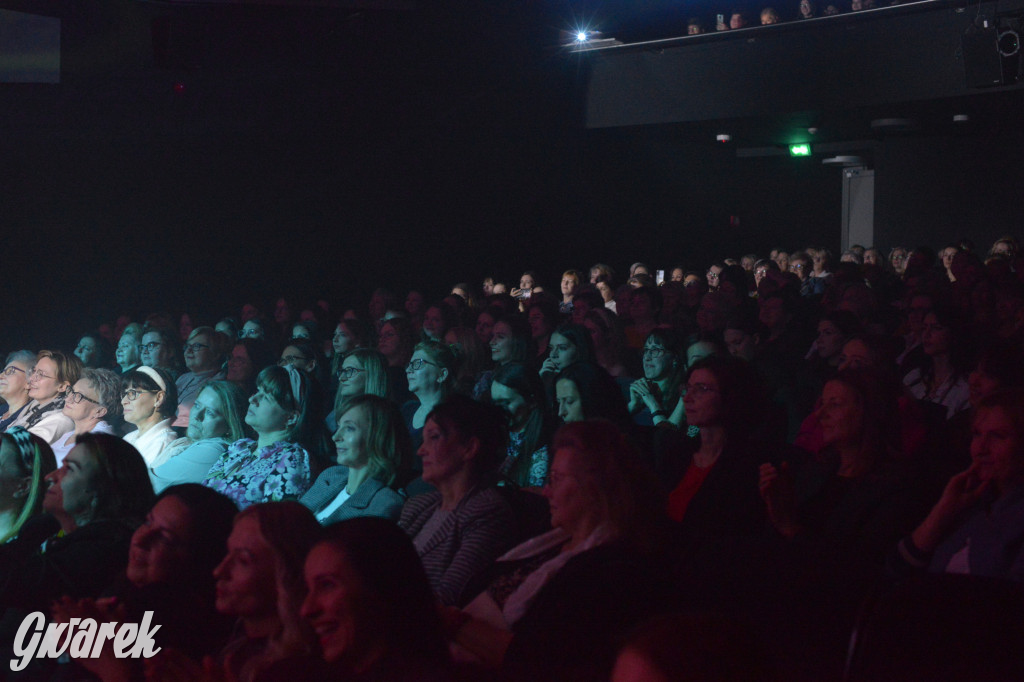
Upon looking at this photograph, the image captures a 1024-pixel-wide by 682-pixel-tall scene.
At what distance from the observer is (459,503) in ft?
8.91

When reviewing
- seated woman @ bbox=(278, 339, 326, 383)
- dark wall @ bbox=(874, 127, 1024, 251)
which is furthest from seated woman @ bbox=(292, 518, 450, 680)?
dark wall @ bbox=(874, 127, 1024, 251)

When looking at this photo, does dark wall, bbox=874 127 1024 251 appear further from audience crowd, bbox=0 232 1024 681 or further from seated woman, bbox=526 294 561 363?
seated woman, bbox=526 294 561 363

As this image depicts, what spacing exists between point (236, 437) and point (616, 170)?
10239 millimetres

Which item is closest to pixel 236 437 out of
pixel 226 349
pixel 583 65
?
pixel 226 349

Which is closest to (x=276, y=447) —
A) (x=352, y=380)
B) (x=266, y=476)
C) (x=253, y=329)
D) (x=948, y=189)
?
(x=266, y=476)

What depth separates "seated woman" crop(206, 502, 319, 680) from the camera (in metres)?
2.00

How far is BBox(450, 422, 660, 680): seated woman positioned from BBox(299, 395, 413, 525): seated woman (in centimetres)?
86

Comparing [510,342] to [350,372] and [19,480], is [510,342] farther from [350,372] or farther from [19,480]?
[19,480]

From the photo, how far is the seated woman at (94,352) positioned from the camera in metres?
6.28

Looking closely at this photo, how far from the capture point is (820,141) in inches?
566

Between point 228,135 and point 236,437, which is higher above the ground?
point 228,135

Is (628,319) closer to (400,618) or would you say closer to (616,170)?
(400,618)

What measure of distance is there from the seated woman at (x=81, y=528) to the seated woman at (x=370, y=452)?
2.04 ft

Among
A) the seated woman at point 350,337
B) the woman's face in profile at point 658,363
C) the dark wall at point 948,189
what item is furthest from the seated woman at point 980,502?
the dark wall at point 948,189
